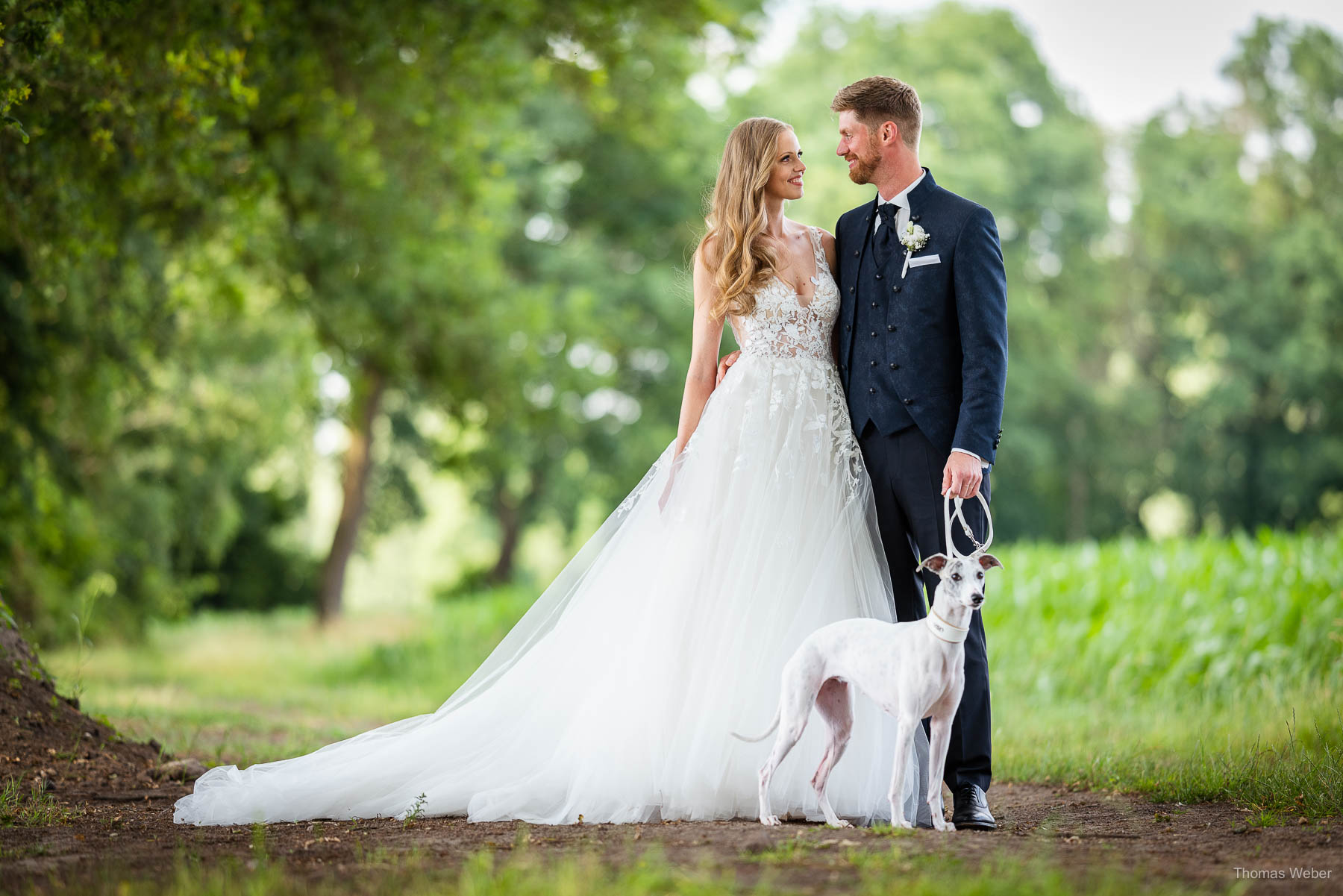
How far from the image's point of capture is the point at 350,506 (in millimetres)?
17562

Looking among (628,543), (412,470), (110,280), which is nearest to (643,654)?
(628,543)

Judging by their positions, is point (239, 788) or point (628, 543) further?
point (628, 543)

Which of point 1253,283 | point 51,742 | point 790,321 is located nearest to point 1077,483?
point 1253,283

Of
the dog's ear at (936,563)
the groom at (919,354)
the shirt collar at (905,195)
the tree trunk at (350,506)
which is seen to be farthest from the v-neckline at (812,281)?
the tree trunk at (350,506)

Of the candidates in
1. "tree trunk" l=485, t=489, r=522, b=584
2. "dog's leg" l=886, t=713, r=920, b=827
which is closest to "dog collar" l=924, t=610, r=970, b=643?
"dog's leg" l=886, t=713, r=920, b=827

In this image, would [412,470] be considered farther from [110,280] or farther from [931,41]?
[110,280]

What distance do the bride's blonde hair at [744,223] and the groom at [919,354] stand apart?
311 mm

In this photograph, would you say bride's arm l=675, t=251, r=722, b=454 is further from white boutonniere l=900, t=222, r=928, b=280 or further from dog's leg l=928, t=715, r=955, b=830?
dog's leg l=928, t=715, r=955, b=830

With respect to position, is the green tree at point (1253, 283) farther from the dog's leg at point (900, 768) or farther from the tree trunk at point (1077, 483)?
the dog's leg at point (900, 768)

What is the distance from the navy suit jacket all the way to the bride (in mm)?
365

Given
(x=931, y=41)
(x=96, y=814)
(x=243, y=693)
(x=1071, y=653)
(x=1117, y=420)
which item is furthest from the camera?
(x=1117, y=420)

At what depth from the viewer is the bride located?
A: 394 cm

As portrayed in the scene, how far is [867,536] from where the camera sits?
4.17 m

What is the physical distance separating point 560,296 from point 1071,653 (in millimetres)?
12023
